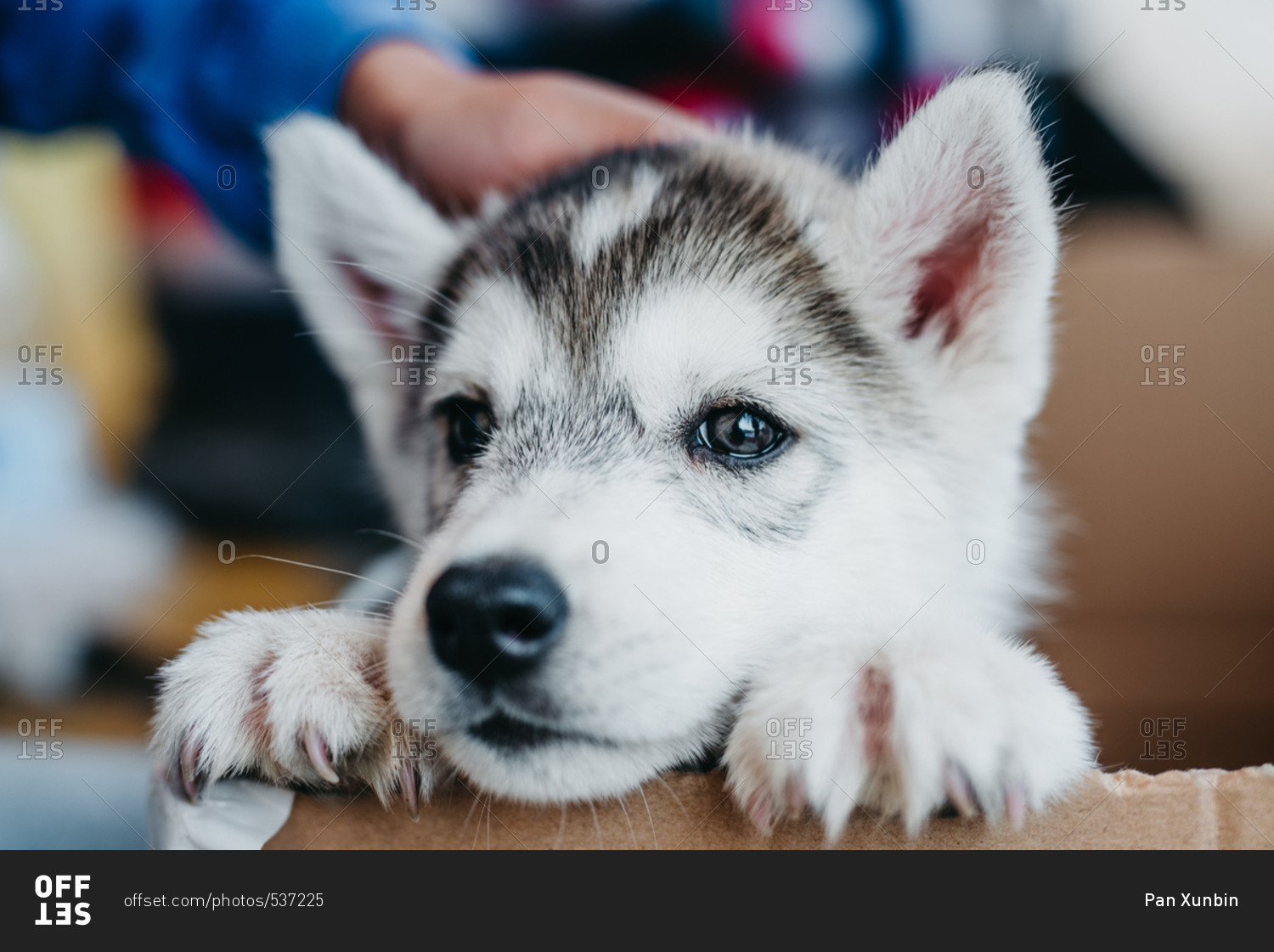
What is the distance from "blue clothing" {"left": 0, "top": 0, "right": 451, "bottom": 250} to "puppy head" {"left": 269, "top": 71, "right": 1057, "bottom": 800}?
659 mm

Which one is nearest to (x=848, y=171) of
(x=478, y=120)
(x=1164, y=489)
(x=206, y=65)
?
(x=478, y=120)

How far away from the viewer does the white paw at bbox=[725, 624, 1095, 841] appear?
1.12 meters

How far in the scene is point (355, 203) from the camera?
6.61ft

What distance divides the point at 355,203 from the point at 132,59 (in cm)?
110

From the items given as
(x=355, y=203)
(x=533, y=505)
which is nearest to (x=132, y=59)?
(x=355, y=203)

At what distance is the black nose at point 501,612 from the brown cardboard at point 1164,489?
1187 millimetres

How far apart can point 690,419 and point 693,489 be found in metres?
0.13

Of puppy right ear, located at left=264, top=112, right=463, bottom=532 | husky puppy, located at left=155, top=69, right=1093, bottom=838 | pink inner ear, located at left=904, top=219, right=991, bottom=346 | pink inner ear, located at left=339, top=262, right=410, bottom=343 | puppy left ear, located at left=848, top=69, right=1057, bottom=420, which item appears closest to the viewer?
husky puppy, located at left=155, top=69, right=1093, bottom=838

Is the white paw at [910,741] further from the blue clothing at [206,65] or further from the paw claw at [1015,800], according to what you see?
the blue clothing at [206,65]

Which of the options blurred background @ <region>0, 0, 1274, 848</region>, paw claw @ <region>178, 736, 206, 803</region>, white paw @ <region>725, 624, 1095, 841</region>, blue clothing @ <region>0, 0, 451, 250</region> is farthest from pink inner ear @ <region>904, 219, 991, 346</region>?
blue clothing @ <region>0, 0, 451, 250</region>

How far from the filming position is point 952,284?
5.66ft

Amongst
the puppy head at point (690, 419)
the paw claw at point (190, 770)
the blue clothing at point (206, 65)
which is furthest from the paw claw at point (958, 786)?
the blue clothing at point (206, 65)

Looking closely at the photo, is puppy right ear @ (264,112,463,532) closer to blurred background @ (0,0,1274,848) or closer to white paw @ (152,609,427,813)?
blurred background @ (0,0,1274,848)

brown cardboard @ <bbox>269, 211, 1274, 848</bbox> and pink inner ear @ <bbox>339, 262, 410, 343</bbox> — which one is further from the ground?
pink inner ear @ <bbox>339, 262, 410, 343</bbox>
